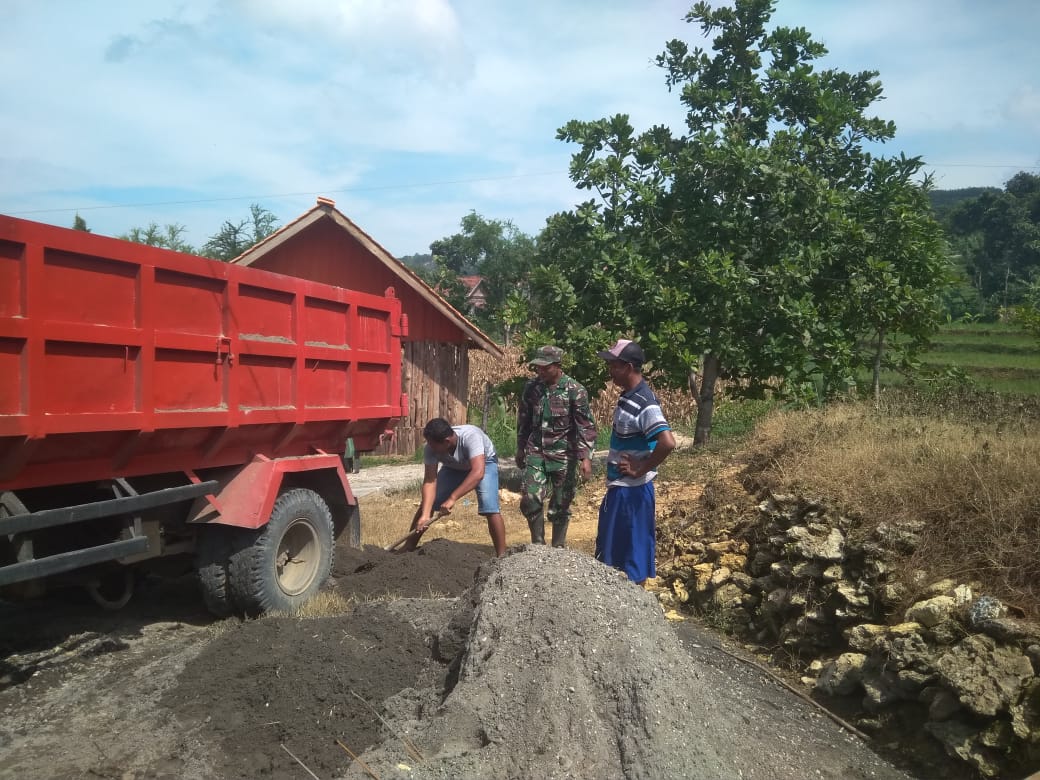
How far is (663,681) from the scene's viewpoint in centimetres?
364

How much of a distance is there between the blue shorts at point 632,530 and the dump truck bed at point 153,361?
225cm

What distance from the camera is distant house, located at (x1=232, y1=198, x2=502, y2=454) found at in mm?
14250

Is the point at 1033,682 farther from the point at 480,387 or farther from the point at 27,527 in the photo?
the point at 480,387

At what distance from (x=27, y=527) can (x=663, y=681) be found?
2.98 m

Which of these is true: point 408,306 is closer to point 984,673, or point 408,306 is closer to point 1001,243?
point 984,673

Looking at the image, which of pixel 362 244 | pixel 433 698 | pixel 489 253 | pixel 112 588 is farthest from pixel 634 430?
pixel 489 253

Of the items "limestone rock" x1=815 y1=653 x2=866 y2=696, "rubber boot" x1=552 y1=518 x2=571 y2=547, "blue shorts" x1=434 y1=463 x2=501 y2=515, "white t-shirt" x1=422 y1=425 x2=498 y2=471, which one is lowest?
"limestone rock" x1=815 y1=653 x2=866 y2=696

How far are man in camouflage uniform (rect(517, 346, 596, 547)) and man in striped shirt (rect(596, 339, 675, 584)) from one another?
1232 millimetres

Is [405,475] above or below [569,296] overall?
below

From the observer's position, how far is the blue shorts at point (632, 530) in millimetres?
5184

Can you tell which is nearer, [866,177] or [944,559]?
[944,559]

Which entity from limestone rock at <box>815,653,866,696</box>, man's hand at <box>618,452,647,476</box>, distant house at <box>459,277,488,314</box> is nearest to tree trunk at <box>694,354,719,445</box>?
man's hand at <box>618,452,647,476</box>

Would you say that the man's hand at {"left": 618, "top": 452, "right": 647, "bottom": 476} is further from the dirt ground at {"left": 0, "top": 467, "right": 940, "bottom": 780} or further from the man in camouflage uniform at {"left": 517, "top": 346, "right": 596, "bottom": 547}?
the man in camouflage uniform at {"left": 517, "top": 346, "right": 596, "bottom": 547}

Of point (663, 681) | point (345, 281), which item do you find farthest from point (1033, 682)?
point (345, 281)
